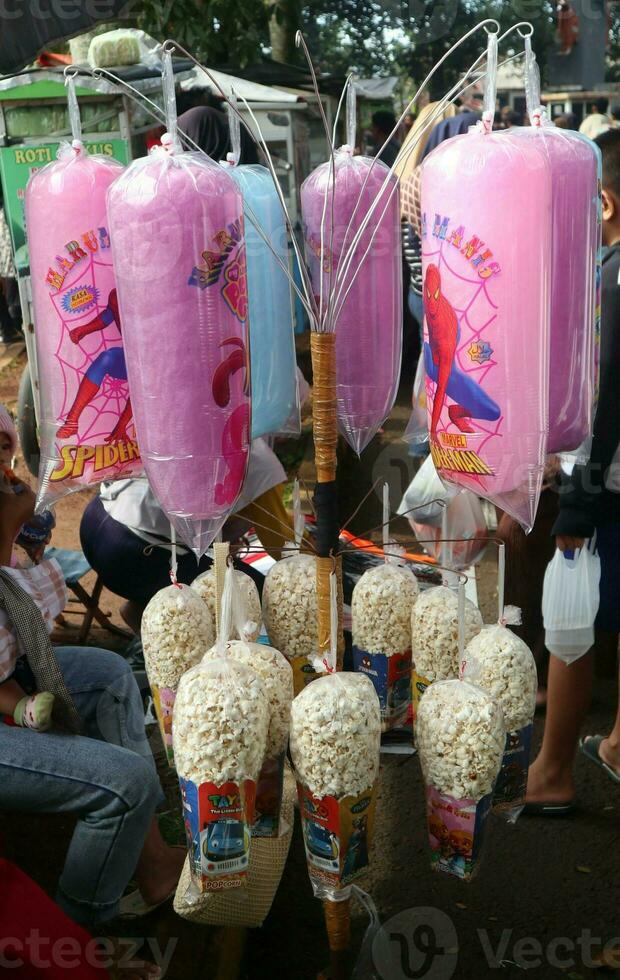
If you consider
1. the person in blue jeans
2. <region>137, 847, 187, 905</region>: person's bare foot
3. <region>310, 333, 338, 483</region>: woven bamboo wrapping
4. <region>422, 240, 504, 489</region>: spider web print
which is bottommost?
<region>137, 847, 187, 905</region>: person's bare foot

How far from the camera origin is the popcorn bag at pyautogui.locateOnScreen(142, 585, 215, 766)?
5.24ft

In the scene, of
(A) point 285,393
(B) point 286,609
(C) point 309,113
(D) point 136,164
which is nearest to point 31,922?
(B) point 286,609

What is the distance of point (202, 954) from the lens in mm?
1895

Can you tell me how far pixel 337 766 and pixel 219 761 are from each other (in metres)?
0.17

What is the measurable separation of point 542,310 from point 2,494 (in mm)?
1115

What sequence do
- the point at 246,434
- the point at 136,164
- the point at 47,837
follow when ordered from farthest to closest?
the point at 47,837 < the point at 246,434 < the point at 136,164

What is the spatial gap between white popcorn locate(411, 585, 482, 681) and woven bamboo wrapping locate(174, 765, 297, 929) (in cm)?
40

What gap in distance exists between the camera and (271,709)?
143cm

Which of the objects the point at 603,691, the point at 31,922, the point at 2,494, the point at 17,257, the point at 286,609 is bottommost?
the point at 603,691

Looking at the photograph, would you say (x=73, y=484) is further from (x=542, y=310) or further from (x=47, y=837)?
(x=47, y=837)

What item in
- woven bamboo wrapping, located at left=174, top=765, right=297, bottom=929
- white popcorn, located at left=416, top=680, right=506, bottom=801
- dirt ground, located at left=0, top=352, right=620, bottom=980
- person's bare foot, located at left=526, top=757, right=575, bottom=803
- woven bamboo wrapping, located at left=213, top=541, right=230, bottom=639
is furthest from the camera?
person's bare foot, located at left=526, top=757, right=575, bottom=803

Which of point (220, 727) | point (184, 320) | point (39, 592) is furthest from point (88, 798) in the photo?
point (184, 320)

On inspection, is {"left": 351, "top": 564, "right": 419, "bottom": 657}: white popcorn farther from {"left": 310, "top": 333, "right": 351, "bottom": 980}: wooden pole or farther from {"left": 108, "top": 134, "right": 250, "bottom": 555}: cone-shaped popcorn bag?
{"left": 108, "top": 134, "right": 250, "bottom": 555}: cone-shaped popcorn bag

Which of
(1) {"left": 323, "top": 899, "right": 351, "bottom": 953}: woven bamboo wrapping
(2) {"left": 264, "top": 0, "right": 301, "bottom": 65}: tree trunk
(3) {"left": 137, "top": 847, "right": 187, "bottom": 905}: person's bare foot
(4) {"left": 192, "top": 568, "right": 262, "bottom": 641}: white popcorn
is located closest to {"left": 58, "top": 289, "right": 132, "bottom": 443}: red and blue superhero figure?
(4) {"left": 192, "top": 568, "right": 262, "bottom": 641}: white popcorn
